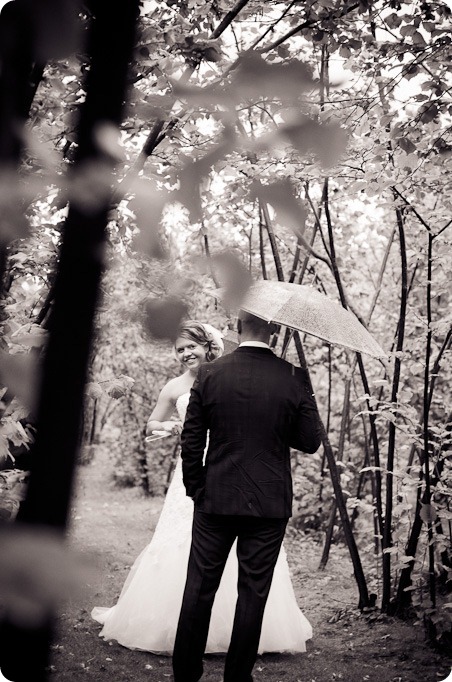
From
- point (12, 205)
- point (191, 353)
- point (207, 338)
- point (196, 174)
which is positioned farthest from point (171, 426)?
point (12, 205)

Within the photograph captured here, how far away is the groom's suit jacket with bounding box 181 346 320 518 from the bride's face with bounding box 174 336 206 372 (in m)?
0.94

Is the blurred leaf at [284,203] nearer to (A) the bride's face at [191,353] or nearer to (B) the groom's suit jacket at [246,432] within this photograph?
(B) the groom's suit jacket at [246,432]

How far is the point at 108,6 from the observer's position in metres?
0.76

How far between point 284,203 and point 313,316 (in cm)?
175

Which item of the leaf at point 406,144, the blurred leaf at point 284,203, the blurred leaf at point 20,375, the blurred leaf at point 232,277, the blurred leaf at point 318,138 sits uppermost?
the leaf at point 406,144

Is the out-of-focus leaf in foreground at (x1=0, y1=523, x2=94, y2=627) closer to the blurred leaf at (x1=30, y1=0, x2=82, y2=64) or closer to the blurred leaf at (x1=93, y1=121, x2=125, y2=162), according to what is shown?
the blurred leaf at (x1=93, y1=121, x2=125, y2=162)

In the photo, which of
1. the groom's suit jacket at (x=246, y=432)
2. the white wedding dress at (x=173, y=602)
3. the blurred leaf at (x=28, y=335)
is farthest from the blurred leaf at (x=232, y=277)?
the white wedding dress at (x=173, y=602)

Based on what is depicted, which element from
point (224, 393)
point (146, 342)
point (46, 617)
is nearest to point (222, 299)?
point (146, 342)

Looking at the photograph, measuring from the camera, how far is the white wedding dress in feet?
11.5

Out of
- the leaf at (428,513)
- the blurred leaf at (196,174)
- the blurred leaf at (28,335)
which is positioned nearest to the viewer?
the blurred leaf at (196,174)

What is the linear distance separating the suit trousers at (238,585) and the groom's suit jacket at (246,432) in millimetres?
94

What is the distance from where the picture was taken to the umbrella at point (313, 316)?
8.68 feet

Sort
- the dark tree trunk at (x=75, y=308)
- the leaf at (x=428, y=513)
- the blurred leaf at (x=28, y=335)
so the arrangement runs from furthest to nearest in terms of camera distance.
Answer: the leaf at (x=428, y=513), the blurred leaf at (x=28, y=335), the dark tree trunk at (x=75, y=308)

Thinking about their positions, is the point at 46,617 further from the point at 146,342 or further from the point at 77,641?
the point at 77,641
